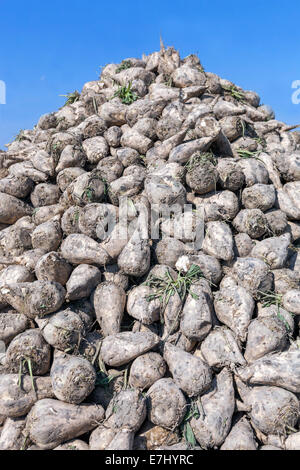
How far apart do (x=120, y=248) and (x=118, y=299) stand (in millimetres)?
595

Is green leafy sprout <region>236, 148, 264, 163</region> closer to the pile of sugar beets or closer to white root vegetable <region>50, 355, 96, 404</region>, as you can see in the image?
the pile of sugar beets

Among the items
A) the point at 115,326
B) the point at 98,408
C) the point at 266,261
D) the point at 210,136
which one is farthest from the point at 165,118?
the point at 98,408

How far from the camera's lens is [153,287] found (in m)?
4.10

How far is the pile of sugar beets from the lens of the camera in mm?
3391

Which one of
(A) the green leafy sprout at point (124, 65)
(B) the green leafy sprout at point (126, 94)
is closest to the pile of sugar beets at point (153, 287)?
(B) the green leafy sprout at point (126, 94)

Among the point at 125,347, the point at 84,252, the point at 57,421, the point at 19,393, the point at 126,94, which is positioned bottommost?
the point at 57,421

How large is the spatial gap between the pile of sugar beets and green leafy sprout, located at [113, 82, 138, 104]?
18.0 inches

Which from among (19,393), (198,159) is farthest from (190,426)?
(198,159)

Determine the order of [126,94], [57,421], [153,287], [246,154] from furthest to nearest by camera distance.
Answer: [126,94], [246,154], [153,287], [57,421]

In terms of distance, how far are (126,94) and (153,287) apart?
379cm

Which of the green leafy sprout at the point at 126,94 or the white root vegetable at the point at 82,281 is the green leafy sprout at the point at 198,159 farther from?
the green leafy sprout at the point at 126,94

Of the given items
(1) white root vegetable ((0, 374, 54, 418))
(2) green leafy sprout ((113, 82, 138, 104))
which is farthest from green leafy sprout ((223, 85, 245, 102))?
(1) white root vegetable ((0, 374, 54, 418))

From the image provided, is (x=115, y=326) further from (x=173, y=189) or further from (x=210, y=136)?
(x=210, y=136)

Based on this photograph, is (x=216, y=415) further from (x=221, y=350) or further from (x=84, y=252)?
(x=84, y=252)
